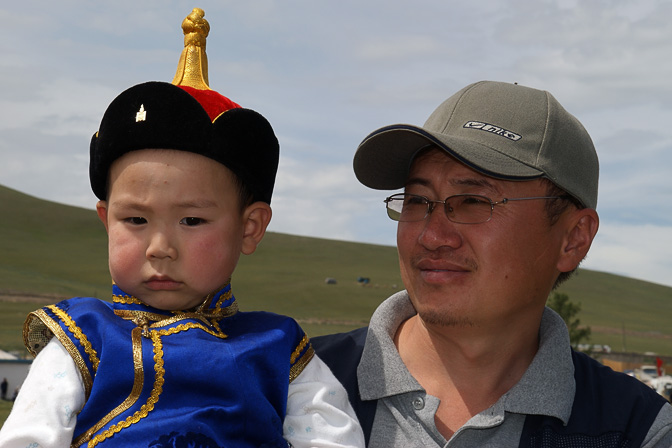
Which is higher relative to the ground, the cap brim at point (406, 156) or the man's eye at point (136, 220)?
the cap brim at point (406, 156)

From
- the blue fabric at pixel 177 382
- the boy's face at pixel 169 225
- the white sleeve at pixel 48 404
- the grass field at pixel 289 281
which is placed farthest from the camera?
the grass field at pixel 289 281

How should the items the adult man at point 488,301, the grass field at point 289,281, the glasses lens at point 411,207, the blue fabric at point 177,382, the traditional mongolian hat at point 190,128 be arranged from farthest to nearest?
the grass field at point 289,281 < the glasses lens at point 411,207 < the adult man at point 488,301 < the traditional mongolian hat at point 190,128 < the blue fabric at point 177,382

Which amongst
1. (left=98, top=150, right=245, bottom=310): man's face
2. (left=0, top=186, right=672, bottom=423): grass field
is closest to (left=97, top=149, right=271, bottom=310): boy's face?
(left=98, top=150, right=245, bottom=310): man's face

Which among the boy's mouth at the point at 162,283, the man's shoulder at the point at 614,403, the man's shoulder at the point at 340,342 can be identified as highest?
the boy's mouth at the point at 162,283

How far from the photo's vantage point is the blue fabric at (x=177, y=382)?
2803mm

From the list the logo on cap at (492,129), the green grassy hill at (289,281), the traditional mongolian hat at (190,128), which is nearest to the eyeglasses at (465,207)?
the logo on cap at (492,129)

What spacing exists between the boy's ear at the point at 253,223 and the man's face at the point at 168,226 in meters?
0.16

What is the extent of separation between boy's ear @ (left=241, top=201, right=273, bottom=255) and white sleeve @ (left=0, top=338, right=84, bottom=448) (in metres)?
0.82

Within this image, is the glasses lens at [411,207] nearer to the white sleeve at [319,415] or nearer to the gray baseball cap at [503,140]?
the gray baseball cap at [503,140]

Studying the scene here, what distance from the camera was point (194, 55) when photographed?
3.35 metres

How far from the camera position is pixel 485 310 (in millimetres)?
3496

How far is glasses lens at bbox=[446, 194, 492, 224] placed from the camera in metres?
3.52

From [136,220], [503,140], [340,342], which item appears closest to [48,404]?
[136,220]

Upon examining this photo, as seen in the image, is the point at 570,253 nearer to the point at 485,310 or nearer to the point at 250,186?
the point at 485,310
